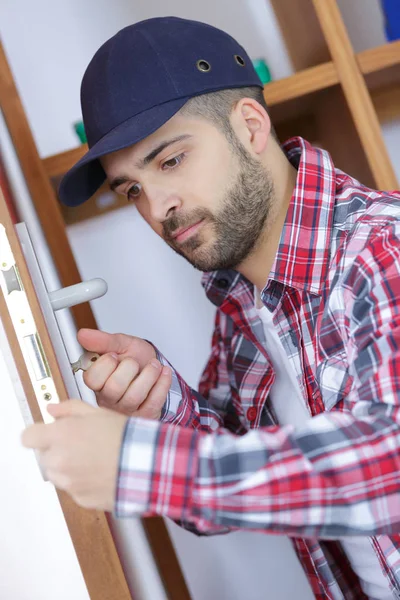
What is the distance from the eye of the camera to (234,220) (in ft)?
3.70

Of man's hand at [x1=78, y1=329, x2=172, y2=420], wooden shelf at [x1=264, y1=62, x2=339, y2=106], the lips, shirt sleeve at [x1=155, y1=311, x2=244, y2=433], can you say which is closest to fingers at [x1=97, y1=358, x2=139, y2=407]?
man's hand at [x1=78, y1=329, x2=172, y2=420]

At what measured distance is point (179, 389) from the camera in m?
1.17

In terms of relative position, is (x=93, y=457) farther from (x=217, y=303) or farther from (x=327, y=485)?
(x=217, y=303)

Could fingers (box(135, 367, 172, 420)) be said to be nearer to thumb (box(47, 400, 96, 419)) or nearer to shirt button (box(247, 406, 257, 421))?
shirt button (box(247, 406, 257, 421))

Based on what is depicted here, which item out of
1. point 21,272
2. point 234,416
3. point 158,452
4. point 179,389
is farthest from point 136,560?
point 21,272

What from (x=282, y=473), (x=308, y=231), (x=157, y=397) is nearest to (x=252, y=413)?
(x=157, y=397)

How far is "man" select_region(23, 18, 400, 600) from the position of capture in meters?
0.61

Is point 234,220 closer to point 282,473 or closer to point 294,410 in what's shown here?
point 294,410

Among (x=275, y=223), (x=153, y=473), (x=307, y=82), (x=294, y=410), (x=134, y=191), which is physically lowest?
(x=294, y=410)

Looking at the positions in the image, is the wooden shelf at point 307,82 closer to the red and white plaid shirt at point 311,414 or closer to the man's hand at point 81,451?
the red and white plaid shirt at point 311,414

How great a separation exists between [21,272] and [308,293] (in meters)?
0.55

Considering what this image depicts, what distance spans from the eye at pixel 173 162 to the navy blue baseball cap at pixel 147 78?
0.09 metres

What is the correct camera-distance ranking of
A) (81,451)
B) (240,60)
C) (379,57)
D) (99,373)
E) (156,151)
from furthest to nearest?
1. (379,57)
2. (240,60)
3. (156,151)
4. (99,373)
5. (81,451)

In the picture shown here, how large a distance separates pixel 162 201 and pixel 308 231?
0.26 metres
